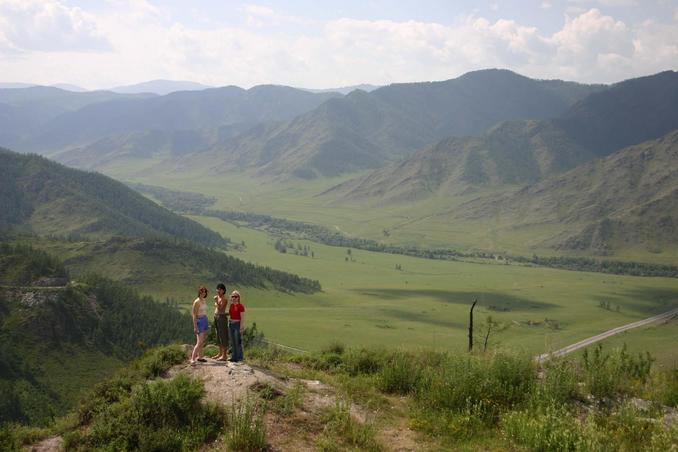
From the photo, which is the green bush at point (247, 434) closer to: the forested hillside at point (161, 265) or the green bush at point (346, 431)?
the green bush at point (346, 431)

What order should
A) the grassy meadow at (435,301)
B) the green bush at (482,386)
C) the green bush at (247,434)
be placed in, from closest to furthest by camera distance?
the green bush at (247,434) → the green bush at (482,386) → the grassy meadow at (435,301)

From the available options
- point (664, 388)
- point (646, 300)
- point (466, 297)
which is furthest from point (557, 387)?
point (646, 300)

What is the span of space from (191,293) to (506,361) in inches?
4259

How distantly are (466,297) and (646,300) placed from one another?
139 ft

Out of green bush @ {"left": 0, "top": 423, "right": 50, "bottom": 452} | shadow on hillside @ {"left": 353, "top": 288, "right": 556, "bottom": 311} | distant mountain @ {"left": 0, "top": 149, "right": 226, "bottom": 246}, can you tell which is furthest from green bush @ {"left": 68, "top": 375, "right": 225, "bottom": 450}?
distant mountain @ {"left": 0, "top": 149, "right": 226, "bottom": 246}

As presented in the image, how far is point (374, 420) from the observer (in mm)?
13266

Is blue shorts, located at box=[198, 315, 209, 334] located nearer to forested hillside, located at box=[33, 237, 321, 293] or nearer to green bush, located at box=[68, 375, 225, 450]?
green bush, located at box=[68, 375, 225, 450]

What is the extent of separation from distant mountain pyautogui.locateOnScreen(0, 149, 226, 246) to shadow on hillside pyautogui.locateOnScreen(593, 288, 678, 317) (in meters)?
123

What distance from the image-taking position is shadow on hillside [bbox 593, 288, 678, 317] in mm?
120525

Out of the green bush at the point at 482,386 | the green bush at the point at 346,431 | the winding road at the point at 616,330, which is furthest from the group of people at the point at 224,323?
the winding road at the point at 616,330

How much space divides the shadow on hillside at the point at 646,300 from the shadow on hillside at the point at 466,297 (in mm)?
17121

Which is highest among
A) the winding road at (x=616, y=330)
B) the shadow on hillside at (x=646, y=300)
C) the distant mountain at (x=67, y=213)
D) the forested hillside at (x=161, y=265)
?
the distant mountain at (x=67, y=213)

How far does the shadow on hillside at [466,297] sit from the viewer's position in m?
120

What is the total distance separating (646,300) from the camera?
423 feet
